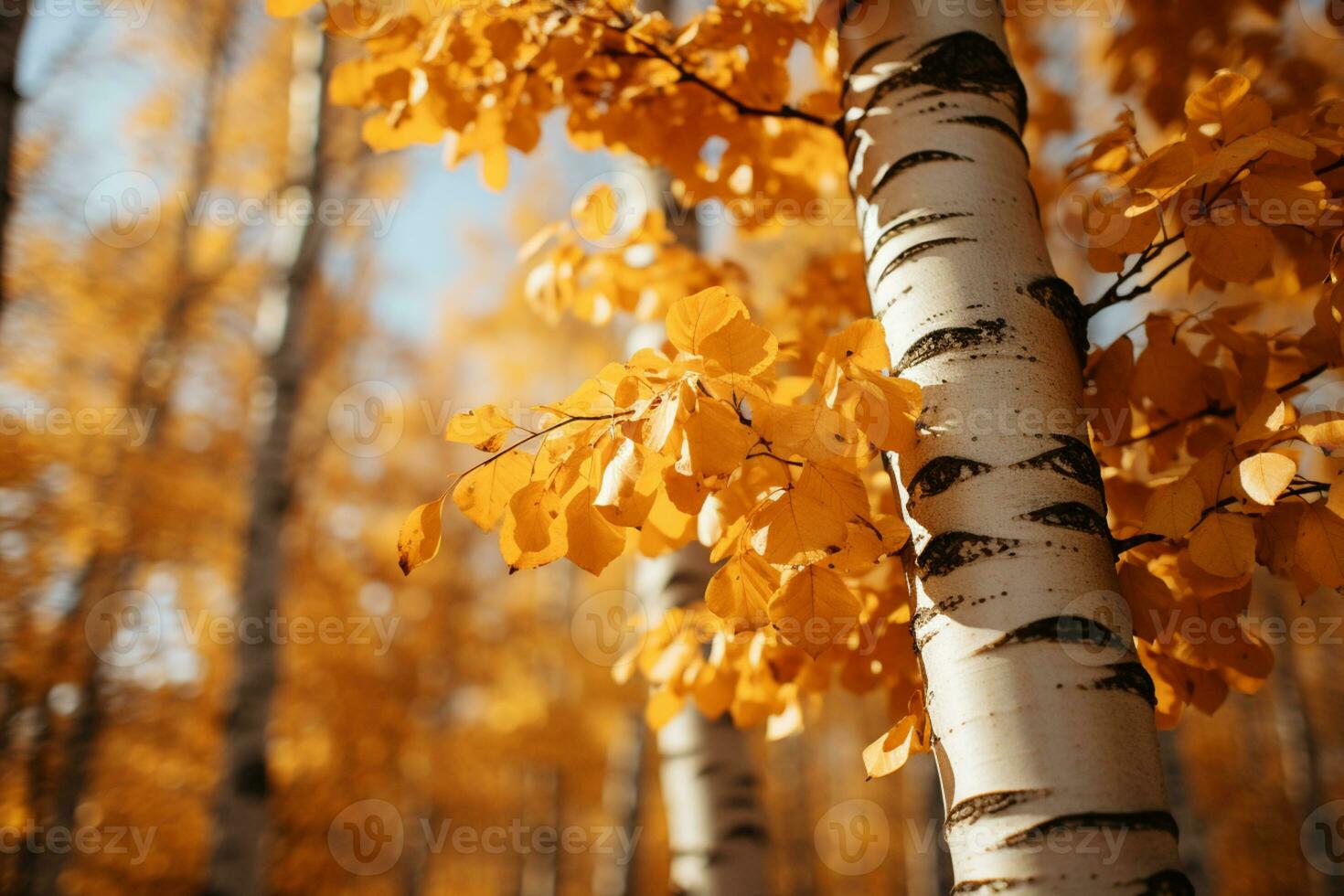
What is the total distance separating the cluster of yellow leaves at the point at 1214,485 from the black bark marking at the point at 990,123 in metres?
0.34

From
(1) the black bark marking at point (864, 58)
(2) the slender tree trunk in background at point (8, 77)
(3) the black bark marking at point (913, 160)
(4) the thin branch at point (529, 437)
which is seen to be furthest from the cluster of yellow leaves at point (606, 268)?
(2) the slender tree trunk in background at point (8, 77)

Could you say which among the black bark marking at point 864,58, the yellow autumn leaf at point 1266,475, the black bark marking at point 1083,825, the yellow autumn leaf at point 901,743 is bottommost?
the black bark marking at point 1083,825

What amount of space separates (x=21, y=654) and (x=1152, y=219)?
22.9ft

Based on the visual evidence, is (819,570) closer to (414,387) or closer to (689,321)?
(689,321)

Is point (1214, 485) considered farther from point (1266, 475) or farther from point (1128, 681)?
point (1128, 681)

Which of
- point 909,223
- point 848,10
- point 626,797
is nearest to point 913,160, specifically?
point 909,223

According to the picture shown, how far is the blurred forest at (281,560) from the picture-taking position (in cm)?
471

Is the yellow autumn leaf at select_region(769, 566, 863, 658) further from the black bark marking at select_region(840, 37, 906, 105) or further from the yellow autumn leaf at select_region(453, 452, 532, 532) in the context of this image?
the black bark marking at select_region(840, 37, 906, 105)

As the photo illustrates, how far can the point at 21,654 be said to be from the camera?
16.9ft

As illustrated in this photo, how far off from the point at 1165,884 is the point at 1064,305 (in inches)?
26.7

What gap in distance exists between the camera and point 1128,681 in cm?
76

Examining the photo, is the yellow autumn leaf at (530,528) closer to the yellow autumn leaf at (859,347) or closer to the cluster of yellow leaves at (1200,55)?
the yellow autumn leaf at (859,347)

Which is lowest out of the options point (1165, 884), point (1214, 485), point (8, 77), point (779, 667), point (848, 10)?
point (1165, 884)

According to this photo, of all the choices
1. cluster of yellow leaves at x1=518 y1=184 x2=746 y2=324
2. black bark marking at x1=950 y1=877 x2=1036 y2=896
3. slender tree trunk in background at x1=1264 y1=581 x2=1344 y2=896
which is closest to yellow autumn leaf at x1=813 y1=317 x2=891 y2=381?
black bark marking at x1=950 y1=877 x2=1036 y2=896
